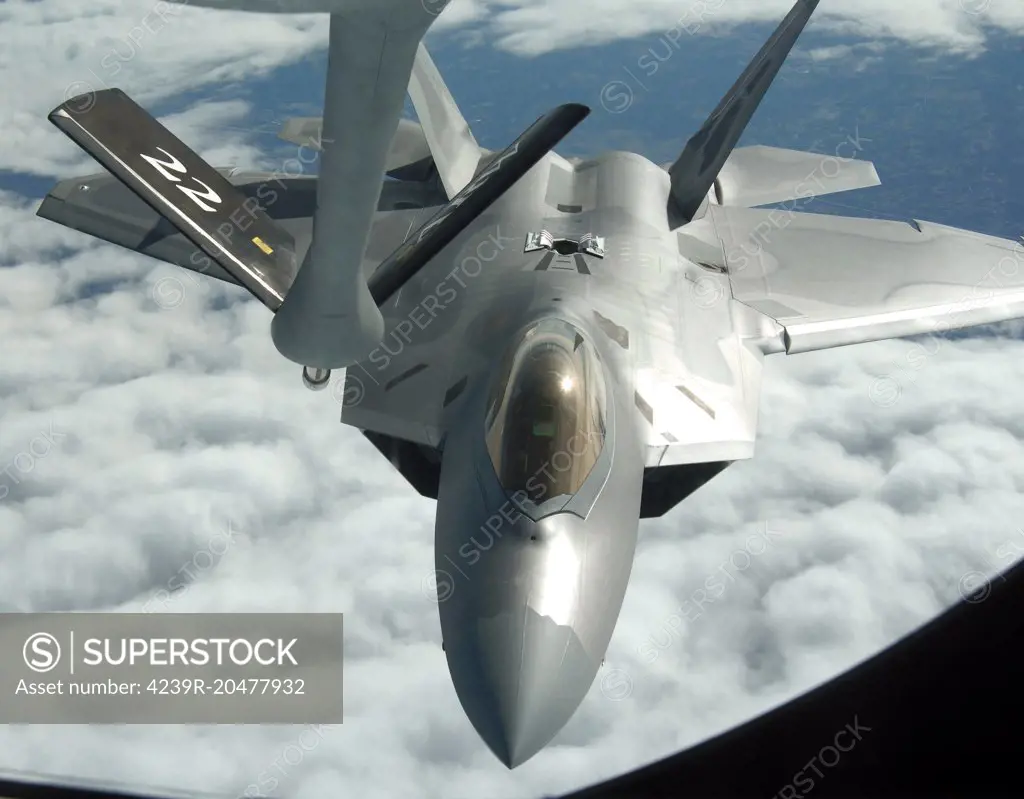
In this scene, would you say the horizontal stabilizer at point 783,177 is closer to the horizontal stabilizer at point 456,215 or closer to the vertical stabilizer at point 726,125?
the vertical stabilizer at point 726,125

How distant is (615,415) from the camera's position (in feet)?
28.5

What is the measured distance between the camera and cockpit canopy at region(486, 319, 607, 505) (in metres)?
7.54

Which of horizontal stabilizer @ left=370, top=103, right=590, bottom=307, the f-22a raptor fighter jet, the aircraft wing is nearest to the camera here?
the f-22a raptor fighter jet

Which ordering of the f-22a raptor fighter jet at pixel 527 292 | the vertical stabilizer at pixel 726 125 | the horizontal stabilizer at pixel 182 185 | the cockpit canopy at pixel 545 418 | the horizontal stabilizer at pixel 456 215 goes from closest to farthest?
the f-22a raptor fighter jet at pixel 527 292
the horizontal stabilizer at pixel 182 185
the horizontal stabilizer at pixel 456 215
the cockpit canopy at pixel 545 418
the vertical stabilizer at pixel 726 125

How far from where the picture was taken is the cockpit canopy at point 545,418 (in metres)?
7.54

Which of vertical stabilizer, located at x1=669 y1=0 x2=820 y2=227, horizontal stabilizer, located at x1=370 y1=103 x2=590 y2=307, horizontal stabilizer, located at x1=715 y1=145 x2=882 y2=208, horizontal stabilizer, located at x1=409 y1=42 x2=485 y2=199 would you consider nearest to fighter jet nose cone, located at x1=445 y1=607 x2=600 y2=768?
horizontal stabilizer, located at x1=370 y1=103 x2=590 y2=307

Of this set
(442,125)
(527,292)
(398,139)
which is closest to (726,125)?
(442,125)

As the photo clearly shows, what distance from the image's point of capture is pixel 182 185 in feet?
19.9

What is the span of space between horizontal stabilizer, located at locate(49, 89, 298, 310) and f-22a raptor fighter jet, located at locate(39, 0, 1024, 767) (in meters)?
0.02

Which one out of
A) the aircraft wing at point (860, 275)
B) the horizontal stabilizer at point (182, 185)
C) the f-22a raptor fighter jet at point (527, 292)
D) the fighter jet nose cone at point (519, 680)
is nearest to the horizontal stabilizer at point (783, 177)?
the f-22a raptor fighter jet at point (527, 292)

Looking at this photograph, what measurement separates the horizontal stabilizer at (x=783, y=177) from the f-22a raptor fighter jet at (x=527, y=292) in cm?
5

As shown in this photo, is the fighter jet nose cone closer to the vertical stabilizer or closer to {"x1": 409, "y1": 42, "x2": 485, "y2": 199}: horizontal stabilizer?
the vertical stabilizer

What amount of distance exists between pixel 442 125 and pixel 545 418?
7621 mm

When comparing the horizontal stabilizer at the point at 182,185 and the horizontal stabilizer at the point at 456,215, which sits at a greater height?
the horizontal stabilizer at the point at 182,185
